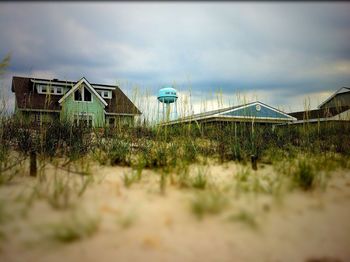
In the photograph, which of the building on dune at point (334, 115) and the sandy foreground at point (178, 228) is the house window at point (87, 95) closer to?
the building on dune at point (334, 115)

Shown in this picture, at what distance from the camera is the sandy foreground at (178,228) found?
1288 millimetres

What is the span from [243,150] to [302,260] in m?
1.92

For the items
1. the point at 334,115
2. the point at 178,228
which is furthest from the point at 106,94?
the point at 178,228

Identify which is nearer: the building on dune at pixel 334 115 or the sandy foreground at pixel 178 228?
the sandy foreground at pixel 178 228

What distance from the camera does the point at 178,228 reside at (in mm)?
1431

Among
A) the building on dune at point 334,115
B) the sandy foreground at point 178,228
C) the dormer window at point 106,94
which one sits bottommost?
the sandy foreground at point 178,228

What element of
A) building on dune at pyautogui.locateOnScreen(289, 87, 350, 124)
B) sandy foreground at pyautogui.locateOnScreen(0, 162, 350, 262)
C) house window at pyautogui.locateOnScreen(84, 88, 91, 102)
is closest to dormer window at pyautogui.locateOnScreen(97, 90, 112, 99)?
house window at pyautogui.locateOnScreen(84, 88, 91, 102)

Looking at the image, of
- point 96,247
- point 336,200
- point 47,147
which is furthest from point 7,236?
point 336,200

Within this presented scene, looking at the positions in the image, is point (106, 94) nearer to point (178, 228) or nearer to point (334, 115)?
point (334, 115)

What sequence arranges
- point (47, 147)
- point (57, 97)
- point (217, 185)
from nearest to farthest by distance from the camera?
point (217, 185) → point (47, 147) → point (57, 97)

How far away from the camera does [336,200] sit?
1851mm

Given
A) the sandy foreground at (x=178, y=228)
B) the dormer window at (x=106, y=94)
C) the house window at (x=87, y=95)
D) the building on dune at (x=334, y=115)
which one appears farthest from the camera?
the dormer window at (x=106, y=94)

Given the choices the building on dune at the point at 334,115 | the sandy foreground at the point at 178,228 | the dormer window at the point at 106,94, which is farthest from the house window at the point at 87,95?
the sandy foreground at the point at 178,228

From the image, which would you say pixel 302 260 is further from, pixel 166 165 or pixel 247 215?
pixel 166 165
